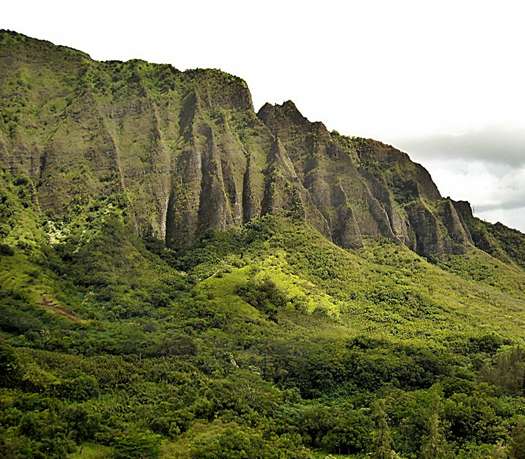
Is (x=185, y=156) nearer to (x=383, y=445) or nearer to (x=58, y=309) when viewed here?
(x=58, y=309)

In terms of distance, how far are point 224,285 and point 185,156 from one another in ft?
146

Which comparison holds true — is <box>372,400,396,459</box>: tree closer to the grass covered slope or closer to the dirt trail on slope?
the grass covered slope

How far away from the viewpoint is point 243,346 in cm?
9881

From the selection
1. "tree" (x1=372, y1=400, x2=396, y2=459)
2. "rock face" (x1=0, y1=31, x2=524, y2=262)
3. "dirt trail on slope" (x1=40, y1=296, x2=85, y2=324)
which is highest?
"rock face" (x1=0, y1=31, x2=524, y2=262)

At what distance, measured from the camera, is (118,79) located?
164 meters

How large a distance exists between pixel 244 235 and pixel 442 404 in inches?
2864

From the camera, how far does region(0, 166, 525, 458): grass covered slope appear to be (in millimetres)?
67000

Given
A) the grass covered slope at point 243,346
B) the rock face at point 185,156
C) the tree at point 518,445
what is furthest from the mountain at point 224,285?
the rock face at point 185,156

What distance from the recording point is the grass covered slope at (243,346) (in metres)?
67.0

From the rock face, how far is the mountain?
48 cm

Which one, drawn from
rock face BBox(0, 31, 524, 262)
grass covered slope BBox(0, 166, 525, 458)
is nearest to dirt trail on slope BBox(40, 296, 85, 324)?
grass covered slope BBox(0, 166, 525, 458)

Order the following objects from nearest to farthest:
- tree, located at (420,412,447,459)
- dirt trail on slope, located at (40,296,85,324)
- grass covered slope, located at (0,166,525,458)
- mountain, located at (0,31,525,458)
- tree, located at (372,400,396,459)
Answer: tree, located at (372,400,396,459) < tree, located at (420,412,447,459) < grass covered slope, located at (0,166,525,458) < mountain, located at (0,31,525,458) < dirt trail on slope, located at (40,296,85,324)

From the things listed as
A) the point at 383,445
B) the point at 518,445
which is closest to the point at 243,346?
the point at 383,445

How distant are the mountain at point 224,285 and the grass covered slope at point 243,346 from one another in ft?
1.18
